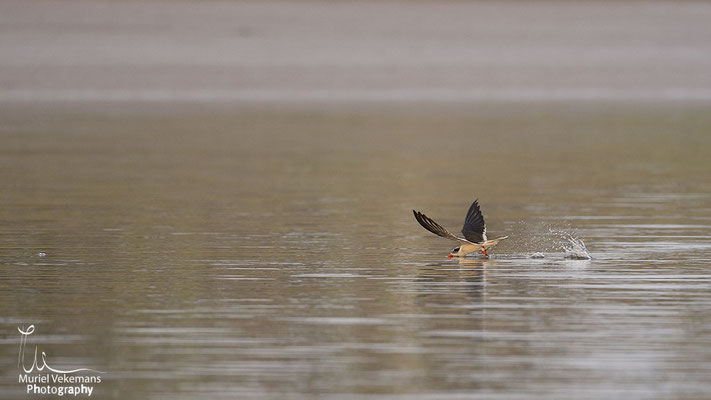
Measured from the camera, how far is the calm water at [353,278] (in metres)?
9.91

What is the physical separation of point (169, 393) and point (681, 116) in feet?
139

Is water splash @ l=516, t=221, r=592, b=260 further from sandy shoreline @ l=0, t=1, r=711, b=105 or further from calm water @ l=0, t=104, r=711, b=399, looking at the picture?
sandy shoreline @ l=0, t=1, r=711, b=105

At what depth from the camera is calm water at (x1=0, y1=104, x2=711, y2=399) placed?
9906 millimetres

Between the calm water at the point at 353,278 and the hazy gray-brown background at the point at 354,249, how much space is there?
0.04m

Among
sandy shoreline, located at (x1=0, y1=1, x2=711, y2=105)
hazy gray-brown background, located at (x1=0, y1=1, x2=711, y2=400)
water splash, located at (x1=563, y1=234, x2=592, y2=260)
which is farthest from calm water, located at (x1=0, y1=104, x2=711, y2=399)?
sandy shoreline, located at (x1=0, y1=1, x2=711, y2=105)

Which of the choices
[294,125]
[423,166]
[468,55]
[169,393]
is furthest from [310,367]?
[468,55]

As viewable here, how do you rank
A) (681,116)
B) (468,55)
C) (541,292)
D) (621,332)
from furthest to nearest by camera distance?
(468,55) < (681,116) < (541,292) < (621,332)

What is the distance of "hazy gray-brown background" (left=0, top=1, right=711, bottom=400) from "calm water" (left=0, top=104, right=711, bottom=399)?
0.04m

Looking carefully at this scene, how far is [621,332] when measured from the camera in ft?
36.8

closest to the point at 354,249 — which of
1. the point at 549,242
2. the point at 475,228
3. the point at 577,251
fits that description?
the point at 475,228

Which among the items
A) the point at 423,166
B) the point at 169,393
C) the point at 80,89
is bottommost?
the point at 169,393

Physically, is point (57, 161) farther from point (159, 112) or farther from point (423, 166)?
point (159, 112)

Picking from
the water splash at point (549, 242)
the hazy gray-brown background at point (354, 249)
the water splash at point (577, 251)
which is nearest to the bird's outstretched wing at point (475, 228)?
the hazy gray-brown background at point (354, 249)

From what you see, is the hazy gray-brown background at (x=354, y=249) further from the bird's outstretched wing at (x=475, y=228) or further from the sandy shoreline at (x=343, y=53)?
the sandy shoreline at (x=343, y=53)
